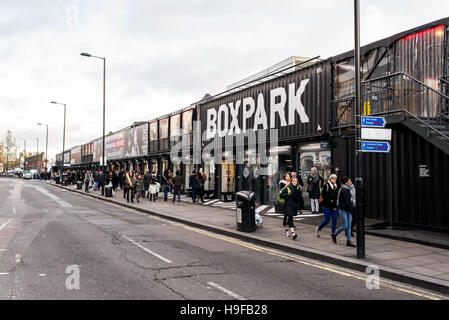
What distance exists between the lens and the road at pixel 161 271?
563 centimetres

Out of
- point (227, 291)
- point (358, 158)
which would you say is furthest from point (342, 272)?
point (227, 291)

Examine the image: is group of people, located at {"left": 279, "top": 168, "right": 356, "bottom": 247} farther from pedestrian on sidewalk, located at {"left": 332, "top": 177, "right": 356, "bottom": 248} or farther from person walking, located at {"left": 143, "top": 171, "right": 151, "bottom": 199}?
person walking, located at {"left": 143, "top": 171, "right": 151, "bottom": 199}

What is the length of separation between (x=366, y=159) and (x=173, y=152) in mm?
18304

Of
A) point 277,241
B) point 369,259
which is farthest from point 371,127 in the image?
point 277,241

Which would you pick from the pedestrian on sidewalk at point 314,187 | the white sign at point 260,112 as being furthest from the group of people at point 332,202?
the white sign at point 260,112

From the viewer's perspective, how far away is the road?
563 cm

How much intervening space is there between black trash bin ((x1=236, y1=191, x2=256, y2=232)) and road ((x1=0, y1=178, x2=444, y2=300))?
29.7 inches

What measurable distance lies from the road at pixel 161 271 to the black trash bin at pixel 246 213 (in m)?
0.75

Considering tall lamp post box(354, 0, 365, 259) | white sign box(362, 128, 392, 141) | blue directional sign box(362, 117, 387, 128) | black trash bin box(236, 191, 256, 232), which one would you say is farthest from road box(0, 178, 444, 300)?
blue directional sign box(362, 117, 387, 128)

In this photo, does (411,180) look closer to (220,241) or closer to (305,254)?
(305,254)

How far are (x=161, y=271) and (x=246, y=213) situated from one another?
4.86m

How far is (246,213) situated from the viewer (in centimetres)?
1135

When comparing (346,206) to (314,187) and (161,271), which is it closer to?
(161,271)

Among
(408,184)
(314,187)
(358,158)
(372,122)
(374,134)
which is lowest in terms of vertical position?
(314,187)
